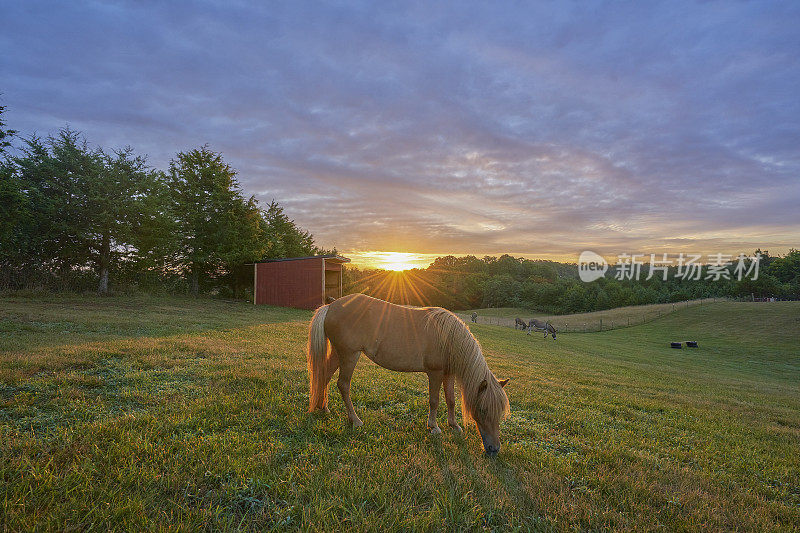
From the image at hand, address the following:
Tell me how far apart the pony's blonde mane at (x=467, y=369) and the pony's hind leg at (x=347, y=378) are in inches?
41.5

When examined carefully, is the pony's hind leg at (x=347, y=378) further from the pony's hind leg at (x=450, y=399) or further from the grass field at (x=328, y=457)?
the pony's hind leg at (x=450, y=399)

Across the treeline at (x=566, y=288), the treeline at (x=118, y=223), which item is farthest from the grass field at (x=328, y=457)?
the treeline at (x=566, y=288)

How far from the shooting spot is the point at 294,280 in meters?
24.2

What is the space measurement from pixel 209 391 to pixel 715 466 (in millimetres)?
6746

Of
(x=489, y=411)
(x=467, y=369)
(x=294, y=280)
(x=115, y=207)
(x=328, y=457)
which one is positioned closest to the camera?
(x=328, y=457)

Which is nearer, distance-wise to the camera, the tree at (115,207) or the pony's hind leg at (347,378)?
the pony's hind leg at (347,378)

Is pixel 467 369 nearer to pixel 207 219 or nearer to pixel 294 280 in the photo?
pixel 294 280

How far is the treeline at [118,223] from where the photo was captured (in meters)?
16.6

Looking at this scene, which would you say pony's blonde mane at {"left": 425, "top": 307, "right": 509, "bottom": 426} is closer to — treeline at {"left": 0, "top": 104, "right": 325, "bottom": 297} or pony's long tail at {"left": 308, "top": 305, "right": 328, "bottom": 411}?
pony's long tail at {"left": 308, "top": 305, "right": 328, "bottom": 411}

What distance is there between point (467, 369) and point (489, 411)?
517mm

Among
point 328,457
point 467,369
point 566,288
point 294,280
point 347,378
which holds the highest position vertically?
point 294,280

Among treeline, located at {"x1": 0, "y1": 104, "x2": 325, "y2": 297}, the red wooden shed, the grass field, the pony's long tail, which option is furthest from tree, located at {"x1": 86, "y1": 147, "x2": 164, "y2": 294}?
the pony's long tail

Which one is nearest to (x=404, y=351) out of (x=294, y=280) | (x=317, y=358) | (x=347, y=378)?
(x=347, y=378)

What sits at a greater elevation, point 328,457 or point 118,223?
point 118,223
